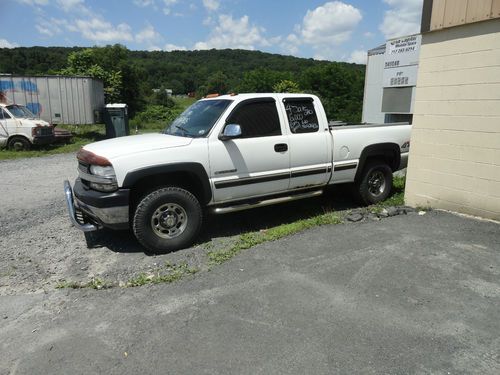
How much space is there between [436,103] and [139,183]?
4358 mm

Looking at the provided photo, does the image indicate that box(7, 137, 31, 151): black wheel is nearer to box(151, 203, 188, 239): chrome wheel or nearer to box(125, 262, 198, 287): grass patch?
box(151, 203, 188, 239): chrome wheel

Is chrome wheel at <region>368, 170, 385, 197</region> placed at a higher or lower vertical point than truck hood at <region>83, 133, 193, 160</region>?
lower

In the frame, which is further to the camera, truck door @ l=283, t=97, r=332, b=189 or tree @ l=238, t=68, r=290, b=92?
tree @ l=238, t=68, r=290, b=92

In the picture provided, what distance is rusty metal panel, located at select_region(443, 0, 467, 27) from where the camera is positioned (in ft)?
18.3

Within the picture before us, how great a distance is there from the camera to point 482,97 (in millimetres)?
5480

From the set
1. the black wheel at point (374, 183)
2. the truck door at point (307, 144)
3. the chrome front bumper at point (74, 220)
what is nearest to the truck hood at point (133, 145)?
the chrome front bumper at point (74, 220)

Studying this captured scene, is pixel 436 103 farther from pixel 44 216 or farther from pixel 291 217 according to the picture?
pixel 44 216

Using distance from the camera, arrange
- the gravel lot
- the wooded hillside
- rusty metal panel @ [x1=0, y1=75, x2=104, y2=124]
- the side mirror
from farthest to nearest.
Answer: the wooded hillside
rusty metal panel @ [x1=0, y1=75, x2=104, y2=124]
the side mirror
the gravel lot

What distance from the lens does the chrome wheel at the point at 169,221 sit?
4.84 m

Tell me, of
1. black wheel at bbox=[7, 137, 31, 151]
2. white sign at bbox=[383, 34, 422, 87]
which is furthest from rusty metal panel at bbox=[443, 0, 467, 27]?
black wheel at bbox=[7, 137, 31, 151]

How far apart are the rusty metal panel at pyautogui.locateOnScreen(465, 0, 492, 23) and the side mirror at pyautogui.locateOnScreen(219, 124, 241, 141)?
136 inches

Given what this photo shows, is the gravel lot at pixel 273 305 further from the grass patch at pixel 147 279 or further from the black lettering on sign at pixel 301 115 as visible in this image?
the black lettering on sign at pixel 301 115

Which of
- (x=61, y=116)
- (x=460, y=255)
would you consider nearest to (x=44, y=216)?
(x=460, y=255)

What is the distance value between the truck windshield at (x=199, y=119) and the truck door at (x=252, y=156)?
0.21m
